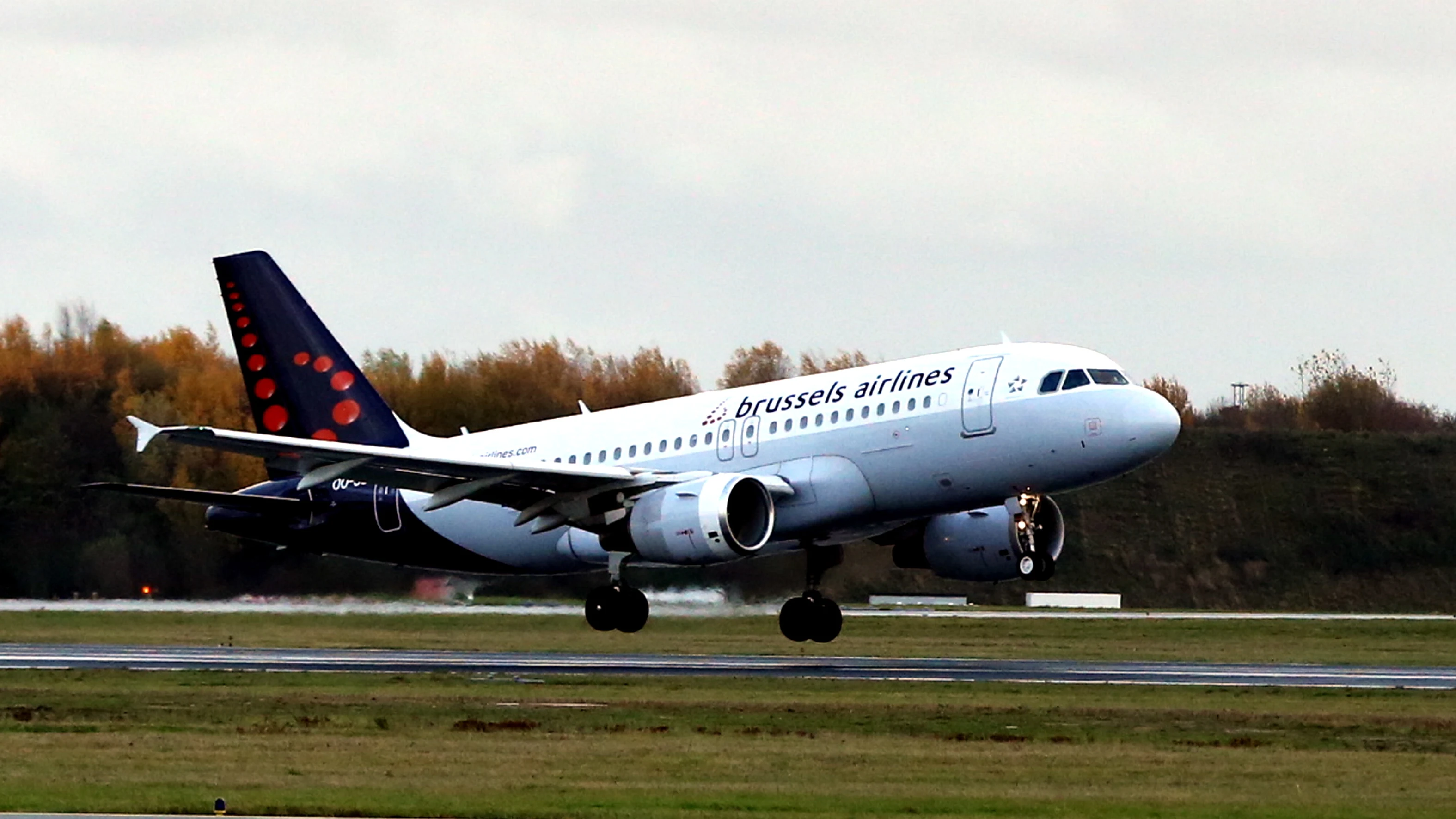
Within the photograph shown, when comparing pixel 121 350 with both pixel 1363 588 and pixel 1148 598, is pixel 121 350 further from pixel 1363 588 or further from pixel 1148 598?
pixel 1363 588

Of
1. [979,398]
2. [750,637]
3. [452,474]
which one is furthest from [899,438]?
[750,637]

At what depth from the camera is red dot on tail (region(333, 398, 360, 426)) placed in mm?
45156

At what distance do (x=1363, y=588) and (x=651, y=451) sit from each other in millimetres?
55550

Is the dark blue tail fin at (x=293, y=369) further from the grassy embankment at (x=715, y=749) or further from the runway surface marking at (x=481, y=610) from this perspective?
the grassy embankment at (x=715, y=749)

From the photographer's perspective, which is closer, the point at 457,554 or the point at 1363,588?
the point at 457,554

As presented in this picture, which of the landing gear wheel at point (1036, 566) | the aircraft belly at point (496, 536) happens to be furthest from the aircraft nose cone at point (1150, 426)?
the aircraft belly at point (496, 536)

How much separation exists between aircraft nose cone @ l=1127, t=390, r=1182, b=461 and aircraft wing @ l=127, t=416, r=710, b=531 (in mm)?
7505

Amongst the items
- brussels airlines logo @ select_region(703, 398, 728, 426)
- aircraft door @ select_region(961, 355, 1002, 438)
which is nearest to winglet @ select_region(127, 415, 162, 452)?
brussels airlines logo @ select_region(703, 398, 728, 426)

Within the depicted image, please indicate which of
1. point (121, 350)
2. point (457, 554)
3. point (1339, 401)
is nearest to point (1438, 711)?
point (457, 554)

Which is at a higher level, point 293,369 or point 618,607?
point 293,369

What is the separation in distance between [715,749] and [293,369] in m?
A: 23.8

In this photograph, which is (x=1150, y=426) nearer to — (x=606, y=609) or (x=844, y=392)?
(x=844, y=392)

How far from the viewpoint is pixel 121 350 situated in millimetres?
68188

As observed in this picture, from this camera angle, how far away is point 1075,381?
3678 cm
